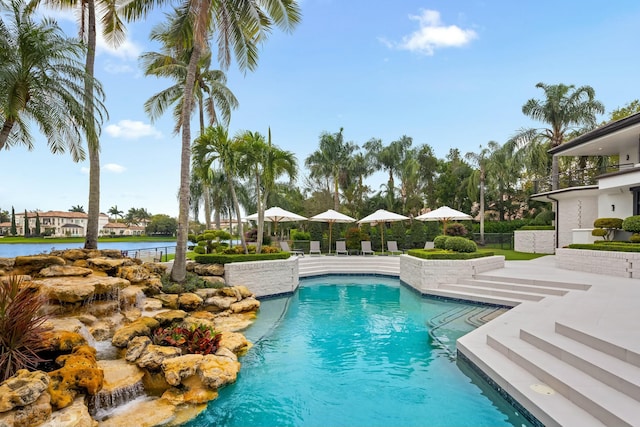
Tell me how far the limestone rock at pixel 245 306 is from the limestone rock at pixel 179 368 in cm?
411

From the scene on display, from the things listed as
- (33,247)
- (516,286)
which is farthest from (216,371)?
(33,247)

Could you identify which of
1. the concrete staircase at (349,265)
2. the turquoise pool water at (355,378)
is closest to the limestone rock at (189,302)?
the turquoise pool water at (355,378)

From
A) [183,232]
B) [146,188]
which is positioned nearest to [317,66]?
[183,232]

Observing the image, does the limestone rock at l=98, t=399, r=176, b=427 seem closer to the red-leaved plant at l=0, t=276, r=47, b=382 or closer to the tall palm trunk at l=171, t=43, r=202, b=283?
the red-leaved plant at l=0, t=276, r=47, b=382

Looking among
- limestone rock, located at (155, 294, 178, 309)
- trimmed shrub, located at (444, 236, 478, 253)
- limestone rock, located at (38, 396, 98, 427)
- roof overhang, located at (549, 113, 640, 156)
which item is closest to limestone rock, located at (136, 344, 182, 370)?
limestone rock, located at (38, 396, 98, 427)

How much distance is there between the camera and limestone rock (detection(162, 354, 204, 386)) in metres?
5.26

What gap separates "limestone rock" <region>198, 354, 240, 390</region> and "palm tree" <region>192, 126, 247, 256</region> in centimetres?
739

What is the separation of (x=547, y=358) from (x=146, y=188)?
1217 inches

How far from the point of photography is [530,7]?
1175 centimetres

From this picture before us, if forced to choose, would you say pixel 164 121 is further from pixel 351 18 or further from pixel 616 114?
pixel 616 114

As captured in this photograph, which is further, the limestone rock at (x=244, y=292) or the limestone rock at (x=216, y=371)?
the limestone rock at (x=244, y=292)

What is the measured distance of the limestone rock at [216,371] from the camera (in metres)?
5.23

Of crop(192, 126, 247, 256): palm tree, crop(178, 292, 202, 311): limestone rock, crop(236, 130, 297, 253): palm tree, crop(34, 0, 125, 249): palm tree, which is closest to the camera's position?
crop(178, 292, 202, 311): limestone rock

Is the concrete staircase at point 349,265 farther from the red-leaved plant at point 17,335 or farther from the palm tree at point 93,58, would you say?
the red-leaved plant at point 17,335
